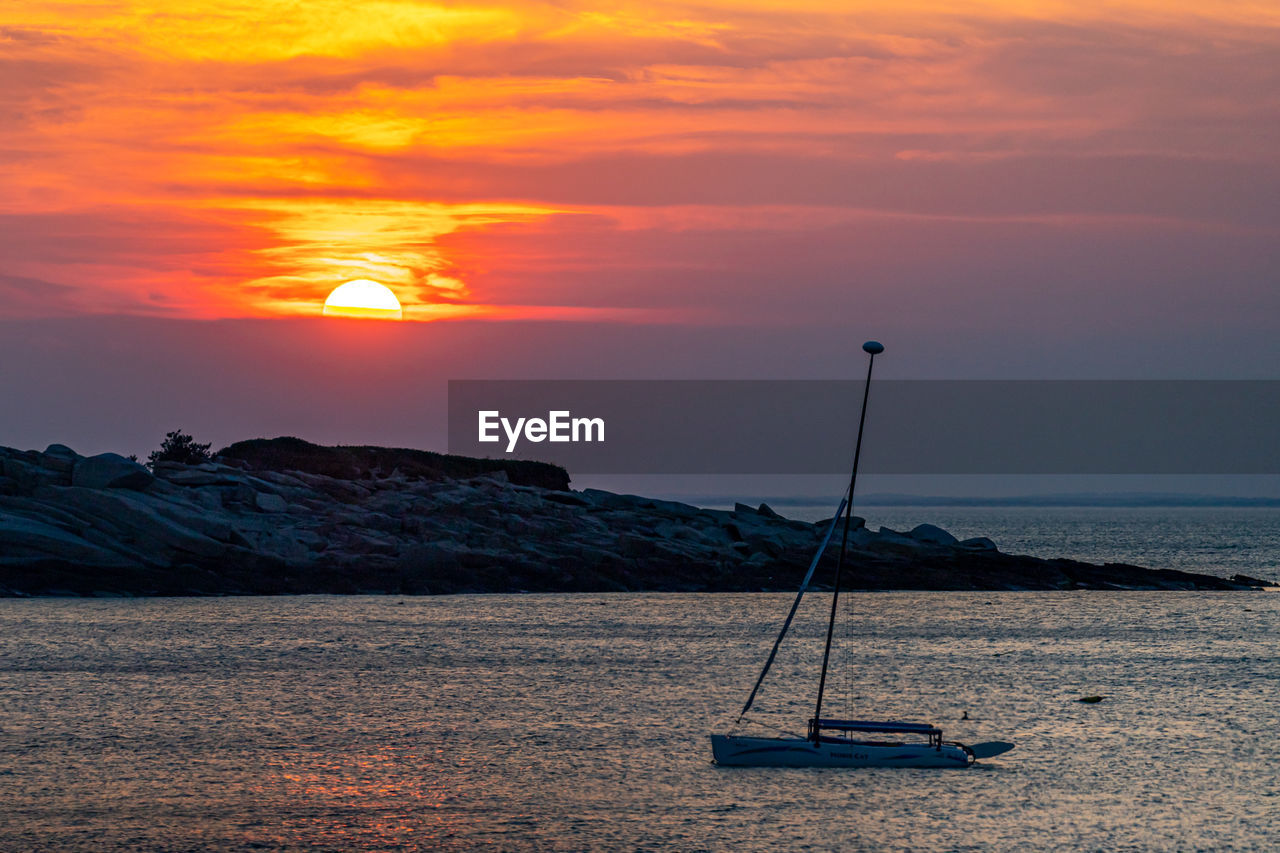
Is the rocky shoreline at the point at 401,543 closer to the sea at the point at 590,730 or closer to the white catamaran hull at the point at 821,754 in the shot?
the sea at the point at 590,730

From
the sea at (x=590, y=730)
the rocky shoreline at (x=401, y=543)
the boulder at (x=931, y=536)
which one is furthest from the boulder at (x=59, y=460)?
the boulder at (x=931, y=536)

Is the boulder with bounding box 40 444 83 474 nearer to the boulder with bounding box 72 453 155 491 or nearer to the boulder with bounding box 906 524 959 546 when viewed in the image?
the boulder with bounding box 72 453 155 491

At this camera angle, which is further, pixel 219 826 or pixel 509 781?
pixel 509 781

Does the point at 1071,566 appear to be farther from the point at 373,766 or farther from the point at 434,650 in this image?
the point at 373,766

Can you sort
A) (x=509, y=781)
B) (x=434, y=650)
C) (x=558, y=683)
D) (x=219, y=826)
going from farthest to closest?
(x=434, y=650) < (x=558, y=683) < (x=509, y=781) < (x=219, y=826)

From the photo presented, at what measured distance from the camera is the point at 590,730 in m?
32.7

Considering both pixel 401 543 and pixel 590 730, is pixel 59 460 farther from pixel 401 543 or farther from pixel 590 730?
pixel 590 730

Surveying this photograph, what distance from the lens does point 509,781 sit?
26234 millimetres

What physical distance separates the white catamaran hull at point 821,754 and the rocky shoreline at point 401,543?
5134 cm

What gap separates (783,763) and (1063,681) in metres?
19.1

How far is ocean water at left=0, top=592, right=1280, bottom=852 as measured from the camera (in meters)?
22.5

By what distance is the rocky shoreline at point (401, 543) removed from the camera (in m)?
72.8

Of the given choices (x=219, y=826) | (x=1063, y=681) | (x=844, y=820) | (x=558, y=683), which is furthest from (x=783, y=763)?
(x=1063, y=681)

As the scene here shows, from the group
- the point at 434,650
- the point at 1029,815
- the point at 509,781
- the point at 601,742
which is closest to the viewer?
the point at 1029,815
